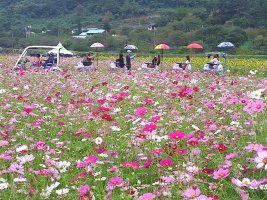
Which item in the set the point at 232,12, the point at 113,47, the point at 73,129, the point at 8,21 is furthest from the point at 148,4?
the point at 73,129

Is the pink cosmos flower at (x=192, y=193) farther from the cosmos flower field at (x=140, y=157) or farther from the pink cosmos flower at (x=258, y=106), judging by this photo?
the pink cosmos flower at (x=258, y=106)

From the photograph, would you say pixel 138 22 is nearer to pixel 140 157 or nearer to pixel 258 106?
pixel 140 157

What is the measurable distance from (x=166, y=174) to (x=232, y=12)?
47.2 m

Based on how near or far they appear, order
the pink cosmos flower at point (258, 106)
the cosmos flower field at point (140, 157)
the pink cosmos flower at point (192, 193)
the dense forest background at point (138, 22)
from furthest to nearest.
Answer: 1. the dense forest background at point (138, 22)
2. the pink cosmos flower at point (258, 106)
3. the cosmos flower field at point (140, 157)
4. the pink cosmos flower at point (192, 193)

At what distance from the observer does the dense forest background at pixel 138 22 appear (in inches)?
1481

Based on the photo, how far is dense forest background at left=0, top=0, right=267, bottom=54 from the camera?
37.6 m

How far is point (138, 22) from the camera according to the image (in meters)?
63.4

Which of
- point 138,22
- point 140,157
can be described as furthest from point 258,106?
point 138,22

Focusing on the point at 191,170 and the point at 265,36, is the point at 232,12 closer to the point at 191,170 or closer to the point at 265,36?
the point at 265,36

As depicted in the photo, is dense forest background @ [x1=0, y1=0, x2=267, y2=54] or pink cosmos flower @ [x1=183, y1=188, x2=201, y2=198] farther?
dense forest background @ [x1=0, y1=0, x2=267, y2=54]

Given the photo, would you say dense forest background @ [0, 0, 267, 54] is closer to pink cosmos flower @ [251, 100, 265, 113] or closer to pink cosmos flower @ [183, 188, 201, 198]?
pink cosmos flower @ [251, 100, 265, 113]

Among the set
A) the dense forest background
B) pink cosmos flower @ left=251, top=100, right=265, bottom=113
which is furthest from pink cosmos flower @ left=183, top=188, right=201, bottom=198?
the dense forest background

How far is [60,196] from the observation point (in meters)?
1.86

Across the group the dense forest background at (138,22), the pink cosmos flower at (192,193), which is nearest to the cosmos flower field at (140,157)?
the pink cosmos flower at (192,193)
